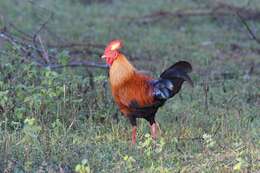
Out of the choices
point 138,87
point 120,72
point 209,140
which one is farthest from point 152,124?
point 209,140

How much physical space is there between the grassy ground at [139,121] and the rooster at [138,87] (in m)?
0.29

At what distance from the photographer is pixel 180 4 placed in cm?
1534

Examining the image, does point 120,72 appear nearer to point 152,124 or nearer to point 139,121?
point 152,124

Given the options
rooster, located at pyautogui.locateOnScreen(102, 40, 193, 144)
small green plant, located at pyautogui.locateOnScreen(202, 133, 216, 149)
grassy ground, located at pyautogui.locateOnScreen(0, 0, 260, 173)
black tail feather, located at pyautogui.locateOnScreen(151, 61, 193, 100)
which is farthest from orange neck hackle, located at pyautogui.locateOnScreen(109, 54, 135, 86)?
small green plant, located at pyautogui.locateOnScreen(202, 133, 216, 149)

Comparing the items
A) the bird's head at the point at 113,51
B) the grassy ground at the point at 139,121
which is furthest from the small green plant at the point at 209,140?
the bird's head at the point at 113,51

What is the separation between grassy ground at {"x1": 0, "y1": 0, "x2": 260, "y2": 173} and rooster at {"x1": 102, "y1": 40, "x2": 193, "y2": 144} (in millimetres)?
285

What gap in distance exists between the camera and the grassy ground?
21.1 feet

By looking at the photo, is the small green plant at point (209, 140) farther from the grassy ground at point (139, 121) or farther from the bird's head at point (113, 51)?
the bird's head at point (113, 51)

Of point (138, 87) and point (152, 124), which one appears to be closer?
point (138, 87)

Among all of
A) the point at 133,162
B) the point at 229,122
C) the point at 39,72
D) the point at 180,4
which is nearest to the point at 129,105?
the point at 133,162

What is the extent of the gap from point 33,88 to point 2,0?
7724mm

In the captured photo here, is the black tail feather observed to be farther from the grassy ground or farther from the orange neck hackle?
the grassy ground

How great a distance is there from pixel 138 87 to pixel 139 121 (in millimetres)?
1013

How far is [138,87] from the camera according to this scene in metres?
7.04
